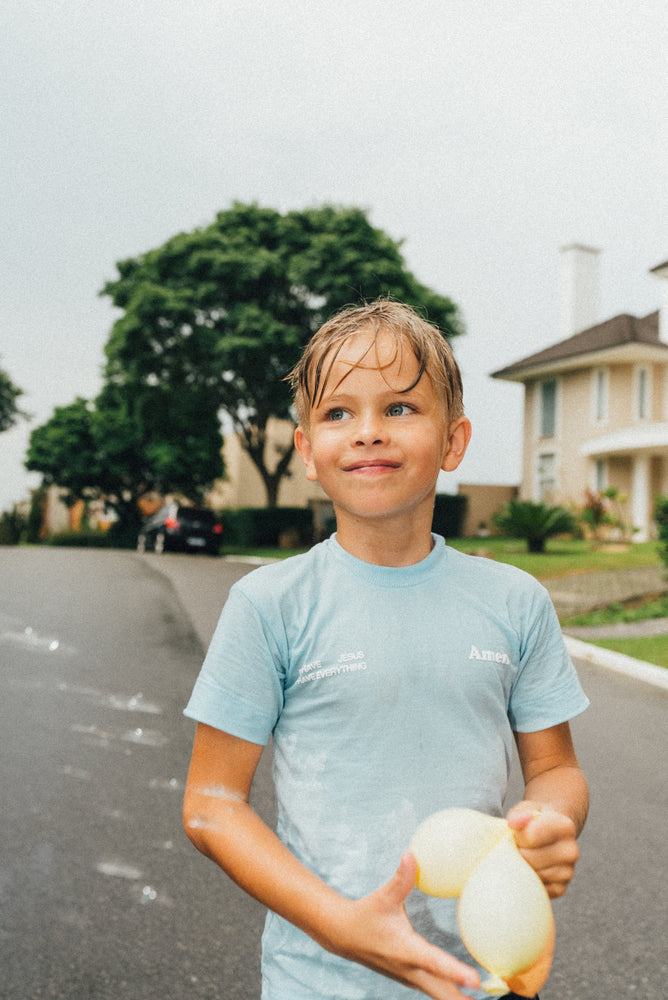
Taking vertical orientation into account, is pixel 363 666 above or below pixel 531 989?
above

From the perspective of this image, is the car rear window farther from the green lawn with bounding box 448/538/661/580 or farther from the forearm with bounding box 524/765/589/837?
the forearm with bounding box 524/765/589/837

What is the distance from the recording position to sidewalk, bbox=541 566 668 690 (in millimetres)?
8969

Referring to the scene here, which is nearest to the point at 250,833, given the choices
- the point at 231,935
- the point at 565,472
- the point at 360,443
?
the point at 360,443

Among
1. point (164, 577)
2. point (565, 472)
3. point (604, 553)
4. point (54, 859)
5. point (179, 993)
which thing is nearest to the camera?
point (179, 993)

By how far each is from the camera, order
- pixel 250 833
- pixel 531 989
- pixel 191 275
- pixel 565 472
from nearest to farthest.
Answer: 1. pixel 531 989
2. pixel 250 833
3. pixel 191 275
4. pixel 565 472

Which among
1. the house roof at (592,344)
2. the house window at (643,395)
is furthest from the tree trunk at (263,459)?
the house window at (643,395)

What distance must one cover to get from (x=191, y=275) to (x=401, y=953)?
27.9 m

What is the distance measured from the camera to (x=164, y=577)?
54.0ft

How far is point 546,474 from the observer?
33.0m

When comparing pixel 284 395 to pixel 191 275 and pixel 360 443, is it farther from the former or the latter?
pixel 360 443

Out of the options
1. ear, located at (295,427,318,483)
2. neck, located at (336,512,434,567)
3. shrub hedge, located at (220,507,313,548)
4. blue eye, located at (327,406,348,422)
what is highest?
blue eye, located at (327,406,348,422)

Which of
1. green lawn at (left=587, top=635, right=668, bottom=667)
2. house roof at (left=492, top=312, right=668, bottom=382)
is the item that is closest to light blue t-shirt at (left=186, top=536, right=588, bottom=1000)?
green lawn at (left=587, top=635, right=668, bottom=667)

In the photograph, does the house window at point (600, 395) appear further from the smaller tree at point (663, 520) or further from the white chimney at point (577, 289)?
the smaller tree at point (663, 520)

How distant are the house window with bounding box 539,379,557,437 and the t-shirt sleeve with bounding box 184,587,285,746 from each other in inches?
1275
